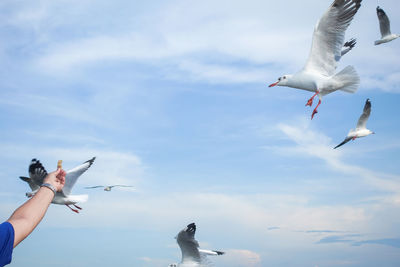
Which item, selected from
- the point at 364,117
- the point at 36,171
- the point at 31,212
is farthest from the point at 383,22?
the point at 31,212

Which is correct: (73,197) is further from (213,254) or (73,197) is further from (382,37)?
(382,37)

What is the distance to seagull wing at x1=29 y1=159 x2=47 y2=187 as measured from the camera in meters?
9.31

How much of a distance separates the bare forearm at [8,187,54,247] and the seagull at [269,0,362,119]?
271 inches

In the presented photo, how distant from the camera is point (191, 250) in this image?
36.0ft

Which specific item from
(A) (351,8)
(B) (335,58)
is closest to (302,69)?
(B) (335,58)

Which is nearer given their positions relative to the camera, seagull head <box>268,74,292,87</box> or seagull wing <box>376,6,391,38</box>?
seagull head <box>268,74,292,87</box>

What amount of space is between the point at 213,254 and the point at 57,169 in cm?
868

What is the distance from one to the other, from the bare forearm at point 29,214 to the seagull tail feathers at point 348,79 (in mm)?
7598

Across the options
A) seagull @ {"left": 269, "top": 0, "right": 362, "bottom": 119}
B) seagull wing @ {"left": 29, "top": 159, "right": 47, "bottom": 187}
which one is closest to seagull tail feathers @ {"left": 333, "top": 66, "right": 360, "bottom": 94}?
seagull @ {"left": 269, "top": 0, "right": 362, "bottom": 119}

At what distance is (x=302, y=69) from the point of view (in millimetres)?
9492

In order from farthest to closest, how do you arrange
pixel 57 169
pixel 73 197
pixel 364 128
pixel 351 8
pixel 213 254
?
→ pixel 364 128, pixel 213 254, pixel 73 197, pixel 351 8, pixel 57 169

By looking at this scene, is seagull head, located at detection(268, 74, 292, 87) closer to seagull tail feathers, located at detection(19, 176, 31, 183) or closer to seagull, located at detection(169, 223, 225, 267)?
seagull, located at detection(169, 223, 225, 267)

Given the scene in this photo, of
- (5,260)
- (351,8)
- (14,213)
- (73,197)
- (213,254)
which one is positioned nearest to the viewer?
(5,260)

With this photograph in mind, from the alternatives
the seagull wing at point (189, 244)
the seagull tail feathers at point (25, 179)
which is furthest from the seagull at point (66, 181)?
the seagull wing at point (189, 244)
